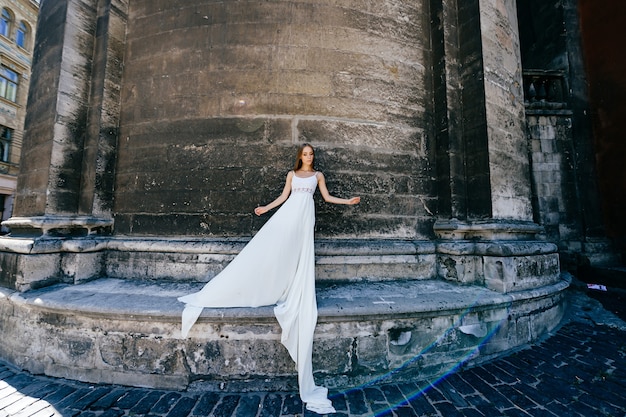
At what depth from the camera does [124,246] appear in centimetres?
360

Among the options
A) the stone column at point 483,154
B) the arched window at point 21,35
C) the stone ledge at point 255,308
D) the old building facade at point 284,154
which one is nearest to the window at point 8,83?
the arched window at point 21,35

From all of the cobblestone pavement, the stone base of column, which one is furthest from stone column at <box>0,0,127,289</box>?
the stone base of column

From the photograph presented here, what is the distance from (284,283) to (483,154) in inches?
120

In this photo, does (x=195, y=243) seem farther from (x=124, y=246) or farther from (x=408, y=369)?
(x=408, y=369)

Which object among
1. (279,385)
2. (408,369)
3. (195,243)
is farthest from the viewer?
(195,243)

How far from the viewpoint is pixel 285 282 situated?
2834mm

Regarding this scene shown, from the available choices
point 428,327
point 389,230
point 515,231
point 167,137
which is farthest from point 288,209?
point 515,231

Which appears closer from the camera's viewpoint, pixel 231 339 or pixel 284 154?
pixel 231 339

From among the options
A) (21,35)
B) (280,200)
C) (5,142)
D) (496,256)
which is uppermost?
(21,35)

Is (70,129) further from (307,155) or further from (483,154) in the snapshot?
(483,154)

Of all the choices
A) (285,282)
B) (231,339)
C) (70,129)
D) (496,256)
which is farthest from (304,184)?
(70,129)

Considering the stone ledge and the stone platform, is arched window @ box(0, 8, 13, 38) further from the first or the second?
the stone platform

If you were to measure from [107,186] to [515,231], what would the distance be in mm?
5424

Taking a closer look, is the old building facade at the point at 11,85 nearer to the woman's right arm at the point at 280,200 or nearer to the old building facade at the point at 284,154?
the old building facade at the point at 284,154
